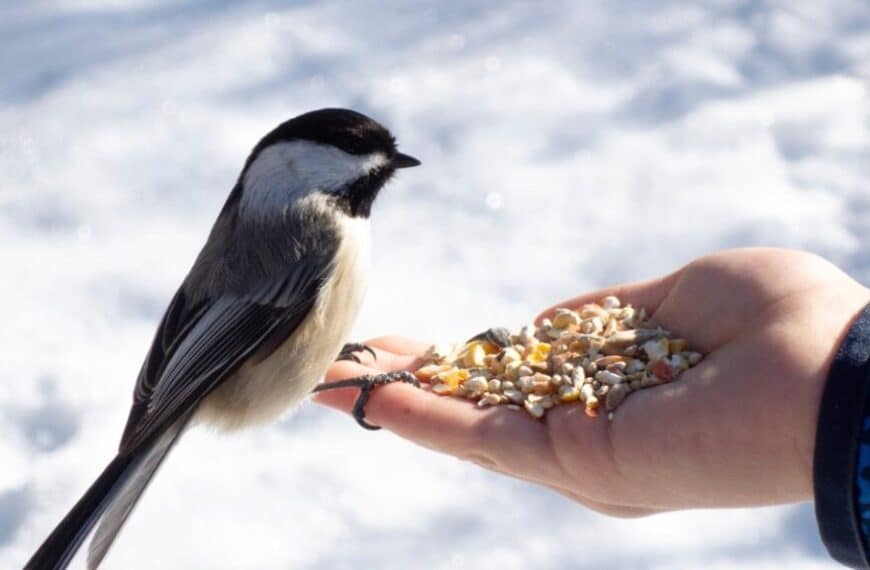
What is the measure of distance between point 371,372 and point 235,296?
0.25 metres

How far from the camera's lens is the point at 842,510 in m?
1.03

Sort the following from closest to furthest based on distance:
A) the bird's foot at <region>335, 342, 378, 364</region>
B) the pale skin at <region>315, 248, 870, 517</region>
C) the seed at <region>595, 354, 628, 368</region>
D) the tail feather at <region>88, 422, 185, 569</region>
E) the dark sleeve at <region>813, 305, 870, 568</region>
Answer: the dark sleeve at <region>813, 305, 870, 568</region>, the pale skin at <region>315, 248, 870, 517</region>, the tail feather at <region>88, 422, 185, 569</region>, the seed at <region>595, 354, 628, 368</region>, the bird's foot at <region>335, 342, 378, 364</region>

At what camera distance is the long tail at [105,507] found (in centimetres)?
120

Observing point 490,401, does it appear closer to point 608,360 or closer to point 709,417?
point 608,360

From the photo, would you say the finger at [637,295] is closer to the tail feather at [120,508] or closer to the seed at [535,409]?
the seed at [535,409]

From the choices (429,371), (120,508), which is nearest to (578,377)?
Result: (429,371)

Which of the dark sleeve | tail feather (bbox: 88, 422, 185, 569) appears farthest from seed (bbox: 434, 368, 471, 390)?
the dark sleeve

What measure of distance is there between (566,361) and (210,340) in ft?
1.68

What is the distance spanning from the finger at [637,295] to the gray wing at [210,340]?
0.47 meters

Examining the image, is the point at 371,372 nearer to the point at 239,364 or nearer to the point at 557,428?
the point at 239,364

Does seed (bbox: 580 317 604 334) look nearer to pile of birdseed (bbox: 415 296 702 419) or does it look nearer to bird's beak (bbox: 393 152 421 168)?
pile of birdseed (bbox: 415 296 702 419)

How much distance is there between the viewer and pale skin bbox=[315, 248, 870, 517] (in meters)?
1.17

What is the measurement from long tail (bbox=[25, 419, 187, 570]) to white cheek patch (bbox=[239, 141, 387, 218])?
346mm

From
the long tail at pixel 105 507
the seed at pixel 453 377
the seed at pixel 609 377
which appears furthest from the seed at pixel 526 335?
the long tail at pixel 105 507
